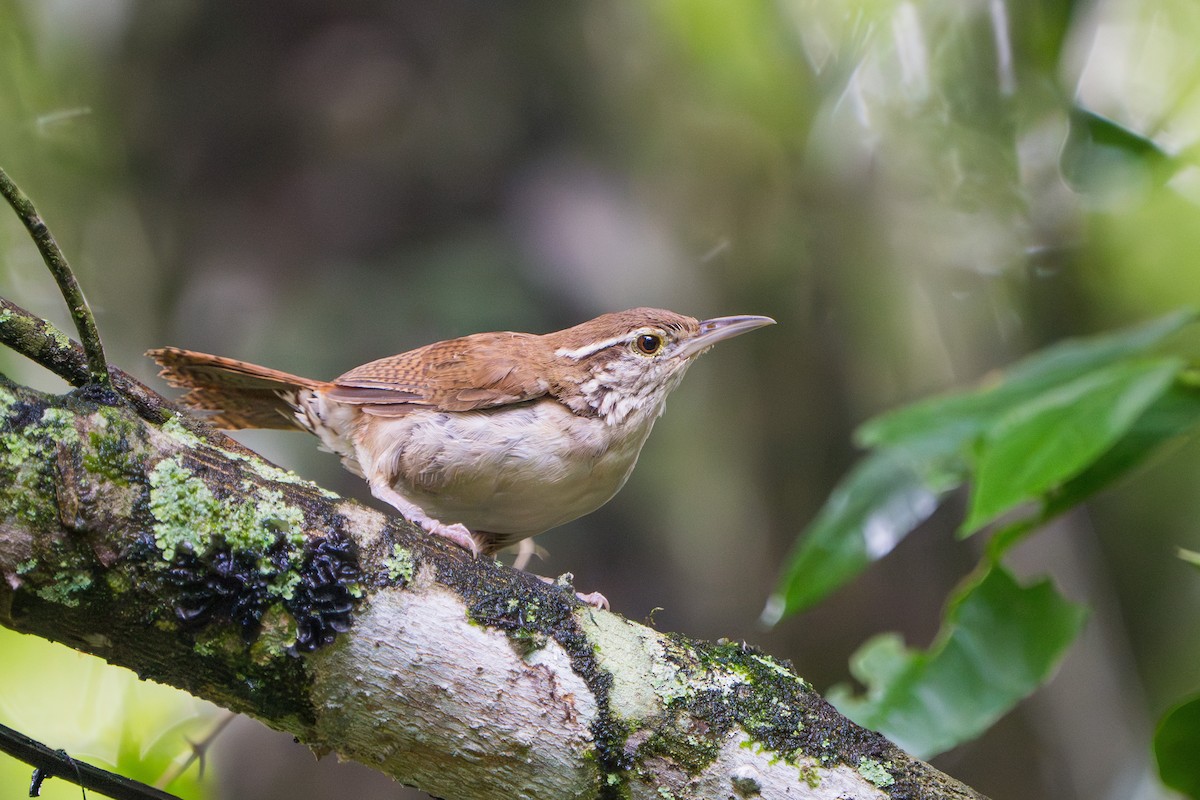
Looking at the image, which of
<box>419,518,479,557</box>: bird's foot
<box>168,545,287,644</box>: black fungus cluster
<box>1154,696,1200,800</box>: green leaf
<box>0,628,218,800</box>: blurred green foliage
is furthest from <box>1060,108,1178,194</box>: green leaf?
<box>0,628,218,800</box>: blurred green foliage

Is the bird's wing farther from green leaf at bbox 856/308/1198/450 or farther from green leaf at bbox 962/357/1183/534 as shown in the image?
green leaf at bbox 962/357/1183/534

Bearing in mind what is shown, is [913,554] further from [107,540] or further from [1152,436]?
[107,540]

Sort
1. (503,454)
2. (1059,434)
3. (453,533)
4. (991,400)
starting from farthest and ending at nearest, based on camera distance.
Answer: (503,454) < (453,533) < (991,400) < (1059,434)

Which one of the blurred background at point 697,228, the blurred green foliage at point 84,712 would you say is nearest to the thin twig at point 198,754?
the blurred green foliage at point 84,712

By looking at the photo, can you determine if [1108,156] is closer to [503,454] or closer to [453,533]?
[503,454]

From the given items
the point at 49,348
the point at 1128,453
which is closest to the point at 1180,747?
the point at 1128,453

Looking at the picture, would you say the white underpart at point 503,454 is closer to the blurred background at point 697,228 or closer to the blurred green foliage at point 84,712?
the blurred green foliage at point 84,712

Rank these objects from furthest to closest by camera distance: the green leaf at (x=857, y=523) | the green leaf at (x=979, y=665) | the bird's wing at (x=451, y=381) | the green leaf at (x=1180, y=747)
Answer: the bird's wing at (x=451, y=381), the green leaf at (x=857, y=523), the green leaf at (x=979, y=665), the green leaf at (x=1180, y=747)
